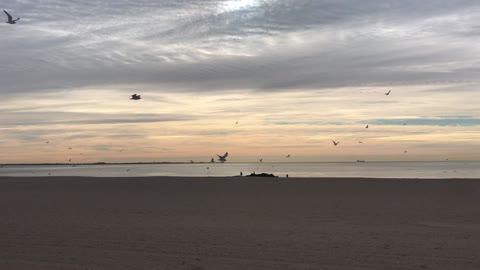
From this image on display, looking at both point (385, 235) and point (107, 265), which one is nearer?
point (107, 265)

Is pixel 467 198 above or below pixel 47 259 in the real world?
above

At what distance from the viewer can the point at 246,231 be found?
11.3m

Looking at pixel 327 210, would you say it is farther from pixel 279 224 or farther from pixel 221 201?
pixel 221 201

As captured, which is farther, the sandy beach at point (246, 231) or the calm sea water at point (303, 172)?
the calm sea water at point (303, 172)

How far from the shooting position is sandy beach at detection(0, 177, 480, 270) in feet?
26.7

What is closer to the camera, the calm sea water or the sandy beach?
the sandy beach

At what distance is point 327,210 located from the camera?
15383 millimetres

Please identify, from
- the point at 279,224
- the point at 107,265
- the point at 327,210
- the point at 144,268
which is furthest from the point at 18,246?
the point at 327,210

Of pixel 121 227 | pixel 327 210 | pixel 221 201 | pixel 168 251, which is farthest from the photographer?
→ pixel 221 201

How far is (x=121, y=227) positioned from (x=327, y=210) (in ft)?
21.7

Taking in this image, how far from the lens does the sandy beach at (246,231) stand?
8.14m

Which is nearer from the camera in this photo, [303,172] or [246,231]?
[246,231]

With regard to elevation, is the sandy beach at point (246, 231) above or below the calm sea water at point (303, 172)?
below

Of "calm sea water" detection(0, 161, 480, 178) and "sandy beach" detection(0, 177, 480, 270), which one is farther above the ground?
"calm sea water" detection(0, 161, 480, 178)
